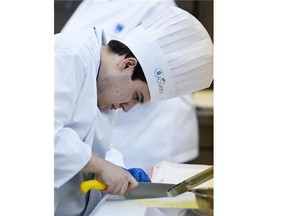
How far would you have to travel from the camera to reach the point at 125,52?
3.93 ft

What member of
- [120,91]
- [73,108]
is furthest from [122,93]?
[73,108]

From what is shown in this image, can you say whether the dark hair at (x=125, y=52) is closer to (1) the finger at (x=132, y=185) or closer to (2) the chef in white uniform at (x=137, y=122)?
(2) the chef in white uniform at (x=137, y=122)

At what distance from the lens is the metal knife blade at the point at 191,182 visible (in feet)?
3.93

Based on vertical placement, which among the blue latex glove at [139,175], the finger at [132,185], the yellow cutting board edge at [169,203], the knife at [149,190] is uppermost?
the blue latex glove at [139,175]

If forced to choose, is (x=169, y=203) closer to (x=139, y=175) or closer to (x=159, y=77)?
(x=139, y=175)

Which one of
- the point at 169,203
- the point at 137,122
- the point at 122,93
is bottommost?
the point at 169,203

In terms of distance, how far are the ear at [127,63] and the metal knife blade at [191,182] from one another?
0.26 meters

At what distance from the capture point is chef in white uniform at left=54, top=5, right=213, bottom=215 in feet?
3.84

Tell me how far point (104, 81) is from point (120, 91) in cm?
4

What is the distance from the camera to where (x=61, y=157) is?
117cm

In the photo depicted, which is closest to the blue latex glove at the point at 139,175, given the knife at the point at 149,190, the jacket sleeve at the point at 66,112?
the knife at the point at 149,190

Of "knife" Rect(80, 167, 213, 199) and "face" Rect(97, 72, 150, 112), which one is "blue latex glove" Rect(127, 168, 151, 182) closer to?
"knife" Rect(80, 167, 213, 199)
